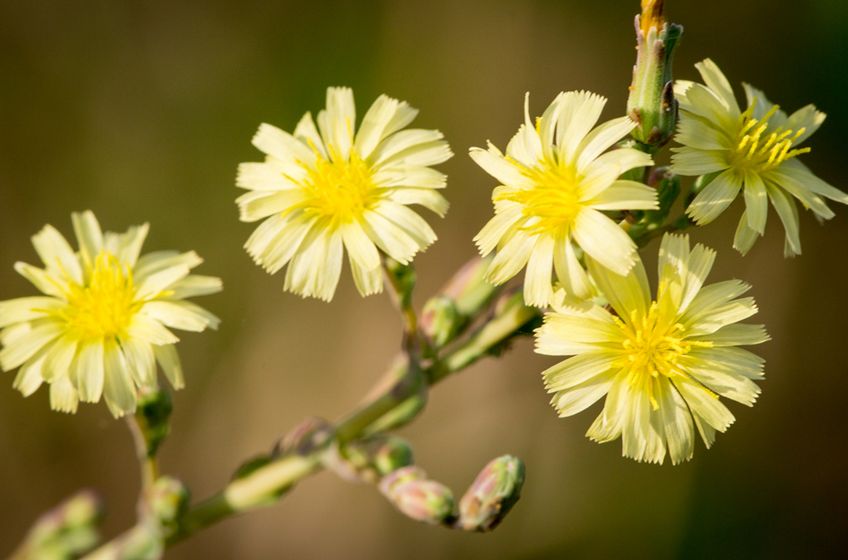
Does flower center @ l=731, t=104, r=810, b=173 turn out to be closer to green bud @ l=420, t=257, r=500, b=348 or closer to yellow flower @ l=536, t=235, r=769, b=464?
yellow flower @ l=536, t=235, r=769, b=464

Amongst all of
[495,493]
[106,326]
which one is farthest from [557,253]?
[106,326]

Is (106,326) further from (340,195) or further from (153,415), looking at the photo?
(340,195)

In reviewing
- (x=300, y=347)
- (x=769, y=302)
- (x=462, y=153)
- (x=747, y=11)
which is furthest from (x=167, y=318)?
(x=747, y=11)

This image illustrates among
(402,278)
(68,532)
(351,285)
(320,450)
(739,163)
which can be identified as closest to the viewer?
(739,163)

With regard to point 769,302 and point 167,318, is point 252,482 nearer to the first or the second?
point 167,318

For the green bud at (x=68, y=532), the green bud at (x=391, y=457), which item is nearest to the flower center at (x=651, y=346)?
the green bud at (x=391, y=457)

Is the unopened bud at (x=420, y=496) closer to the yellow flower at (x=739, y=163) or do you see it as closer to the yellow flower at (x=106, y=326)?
the yellow flower at (x=106, y=326)

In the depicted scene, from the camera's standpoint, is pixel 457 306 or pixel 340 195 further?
pixel 457 306

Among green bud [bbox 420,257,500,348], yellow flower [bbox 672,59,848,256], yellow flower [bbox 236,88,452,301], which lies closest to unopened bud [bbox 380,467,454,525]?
green bud [bbox 420,257,500,348]
